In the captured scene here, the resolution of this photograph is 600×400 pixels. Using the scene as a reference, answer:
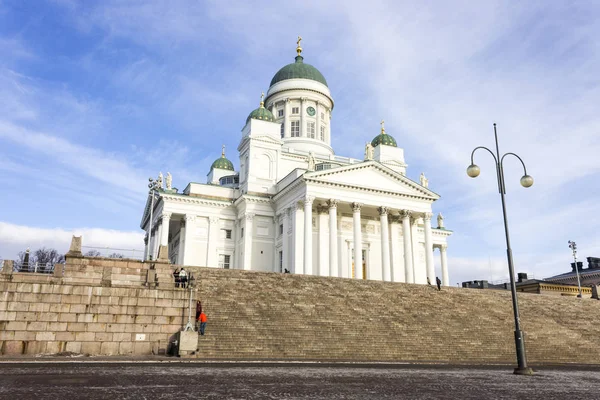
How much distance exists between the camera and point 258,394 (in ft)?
31.3

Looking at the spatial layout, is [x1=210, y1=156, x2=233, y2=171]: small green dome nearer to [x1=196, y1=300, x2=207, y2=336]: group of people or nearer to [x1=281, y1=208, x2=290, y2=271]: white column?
[x1=281, y1=208, x2=290, y2=271]: white column

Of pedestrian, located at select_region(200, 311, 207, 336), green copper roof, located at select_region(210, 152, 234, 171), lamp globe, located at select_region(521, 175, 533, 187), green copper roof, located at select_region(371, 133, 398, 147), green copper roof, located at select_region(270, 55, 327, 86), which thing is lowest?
pedestrian, located at select_region(200, 311, 207, 336)

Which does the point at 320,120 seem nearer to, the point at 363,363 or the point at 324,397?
the point at 363,363

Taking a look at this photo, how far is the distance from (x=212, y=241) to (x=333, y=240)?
1375 cm

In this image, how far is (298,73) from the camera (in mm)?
65688

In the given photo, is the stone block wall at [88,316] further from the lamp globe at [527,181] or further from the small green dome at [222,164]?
the small green dome at [222,164]

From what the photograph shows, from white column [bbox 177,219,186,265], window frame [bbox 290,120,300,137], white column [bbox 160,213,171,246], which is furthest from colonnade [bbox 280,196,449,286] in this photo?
window frame [bbox 290,120,300,137]

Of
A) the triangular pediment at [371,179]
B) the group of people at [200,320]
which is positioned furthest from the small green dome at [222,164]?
the group of people at [200,320]

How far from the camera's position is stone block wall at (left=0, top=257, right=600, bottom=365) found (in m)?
20.6

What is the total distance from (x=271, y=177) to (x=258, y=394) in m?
44.2

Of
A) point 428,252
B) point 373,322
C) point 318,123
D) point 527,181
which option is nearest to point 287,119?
point 318,123

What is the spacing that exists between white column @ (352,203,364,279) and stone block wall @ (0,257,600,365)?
424 inches

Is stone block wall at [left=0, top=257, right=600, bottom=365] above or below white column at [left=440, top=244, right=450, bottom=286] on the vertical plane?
below

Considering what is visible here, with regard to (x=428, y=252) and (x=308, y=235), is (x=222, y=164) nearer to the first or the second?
(x=308, y=235)
